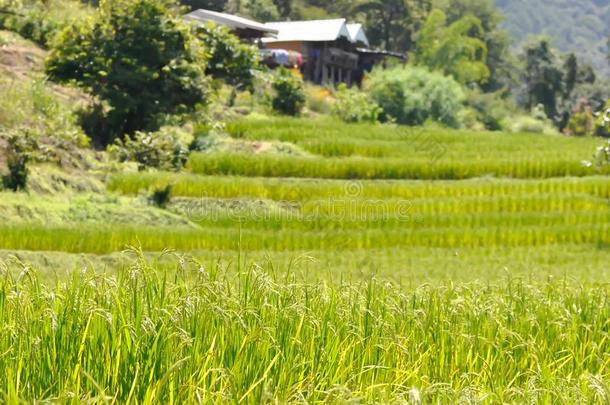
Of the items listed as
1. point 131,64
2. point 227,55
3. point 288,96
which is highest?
point 227,55

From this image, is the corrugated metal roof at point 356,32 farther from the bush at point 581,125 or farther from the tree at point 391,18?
the bush at point 581,125

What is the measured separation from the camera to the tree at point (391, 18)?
7597 centimetres

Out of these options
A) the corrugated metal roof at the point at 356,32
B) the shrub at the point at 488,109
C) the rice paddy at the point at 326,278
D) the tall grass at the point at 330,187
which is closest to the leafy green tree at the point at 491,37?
the shrub at the point at 488,109

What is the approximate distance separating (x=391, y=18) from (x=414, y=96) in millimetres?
32339

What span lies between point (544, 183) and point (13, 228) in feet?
48.9

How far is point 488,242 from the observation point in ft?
62.0

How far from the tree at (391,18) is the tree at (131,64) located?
48558mm

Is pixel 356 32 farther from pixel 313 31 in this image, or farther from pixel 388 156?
pixel 388 156

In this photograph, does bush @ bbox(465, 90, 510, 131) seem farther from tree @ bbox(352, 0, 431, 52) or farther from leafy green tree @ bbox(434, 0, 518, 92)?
leafy green tree @ bbox(434, 0, 518, 92)

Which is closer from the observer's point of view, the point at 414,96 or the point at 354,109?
the point at 354,109

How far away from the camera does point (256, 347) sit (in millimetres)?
5113

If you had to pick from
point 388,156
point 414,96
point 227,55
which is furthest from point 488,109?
point 388,156

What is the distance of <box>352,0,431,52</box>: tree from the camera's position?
75969 mm

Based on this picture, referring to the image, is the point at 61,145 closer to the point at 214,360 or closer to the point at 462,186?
the point at 462,186
